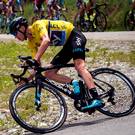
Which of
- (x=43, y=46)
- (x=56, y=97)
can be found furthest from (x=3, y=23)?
(x=43, y=46)

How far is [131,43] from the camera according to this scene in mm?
19422

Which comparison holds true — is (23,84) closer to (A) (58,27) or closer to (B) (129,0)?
(A) (58,27)

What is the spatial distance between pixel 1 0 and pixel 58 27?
789 inches

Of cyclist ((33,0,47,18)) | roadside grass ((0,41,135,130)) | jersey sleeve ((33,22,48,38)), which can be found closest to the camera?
jersey sleeve ((33,22,48,38))

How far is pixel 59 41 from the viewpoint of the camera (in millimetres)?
8594

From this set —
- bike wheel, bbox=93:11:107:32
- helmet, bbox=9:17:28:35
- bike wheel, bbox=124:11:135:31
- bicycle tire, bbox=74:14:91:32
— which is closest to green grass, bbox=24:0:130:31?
bike wheel, bbox=124:11:135:31

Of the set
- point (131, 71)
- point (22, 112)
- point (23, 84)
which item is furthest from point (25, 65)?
point (131, 71)

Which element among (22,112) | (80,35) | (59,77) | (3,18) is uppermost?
(80,35)

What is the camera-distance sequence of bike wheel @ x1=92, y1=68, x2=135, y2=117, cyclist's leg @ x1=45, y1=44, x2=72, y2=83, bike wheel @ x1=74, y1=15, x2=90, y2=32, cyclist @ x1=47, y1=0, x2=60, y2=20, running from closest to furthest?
cyclist's leg @ x1=45, y1=44, x2=72, y2=83 → bike wheel @ x1=92, y1=68, x2=135, y2=117 → bike wheel @ x1=74, y1=15, x2=90, y2=32 → cyclist @ x1=47, y1=0, x2=60, y2=20

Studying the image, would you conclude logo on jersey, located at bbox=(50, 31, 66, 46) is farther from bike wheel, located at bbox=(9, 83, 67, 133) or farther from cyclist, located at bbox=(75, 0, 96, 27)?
cyclist, located at bbox=(75, 0, 96, 27)

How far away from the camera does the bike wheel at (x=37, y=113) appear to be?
8227mm

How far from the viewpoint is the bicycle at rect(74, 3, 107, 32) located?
24.1m

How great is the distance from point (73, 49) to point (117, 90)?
119 centimetres

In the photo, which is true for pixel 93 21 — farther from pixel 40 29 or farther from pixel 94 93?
pixel 40 29
